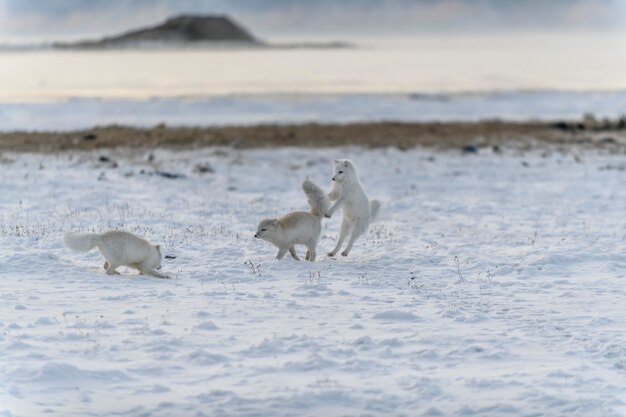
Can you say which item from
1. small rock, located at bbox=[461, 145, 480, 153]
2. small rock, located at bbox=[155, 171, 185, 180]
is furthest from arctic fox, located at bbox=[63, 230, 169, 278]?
small rock, located at bbox=[461, 145, 480, 153]

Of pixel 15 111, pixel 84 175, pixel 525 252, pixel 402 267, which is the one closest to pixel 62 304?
pixel 402 267

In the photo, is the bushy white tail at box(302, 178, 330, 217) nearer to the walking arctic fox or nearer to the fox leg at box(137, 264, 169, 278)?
the walking arctic fox

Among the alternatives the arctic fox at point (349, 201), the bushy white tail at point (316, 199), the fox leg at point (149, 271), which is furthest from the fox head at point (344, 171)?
the fox leg at point (149, 271)

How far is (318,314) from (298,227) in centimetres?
254

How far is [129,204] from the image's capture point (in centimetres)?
1938

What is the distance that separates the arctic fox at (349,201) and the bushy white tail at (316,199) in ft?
1.33

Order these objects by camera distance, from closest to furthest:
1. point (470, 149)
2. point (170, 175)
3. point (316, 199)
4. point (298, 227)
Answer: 1. point (298, 227)
2. point (316, 199)
3. point (170, 175)
4. point (470, 149)

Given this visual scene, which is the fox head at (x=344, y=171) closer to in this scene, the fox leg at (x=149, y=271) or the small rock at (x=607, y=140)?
the fox leg at (x=149, y=271)

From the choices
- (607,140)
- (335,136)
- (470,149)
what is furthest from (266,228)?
(607,140)

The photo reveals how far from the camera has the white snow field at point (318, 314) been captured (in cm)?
847

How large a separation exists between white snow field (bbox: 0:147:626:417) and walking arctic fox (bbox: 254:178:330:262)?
0.30 meters

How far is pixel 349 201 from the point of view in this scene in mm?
14164

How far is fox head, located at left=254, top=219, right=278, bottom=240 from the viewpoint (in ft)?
43.1

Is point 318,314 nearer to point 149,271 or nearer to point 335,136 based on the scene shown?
point 149,271
